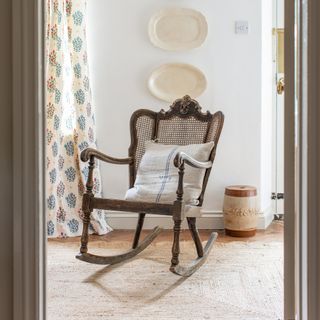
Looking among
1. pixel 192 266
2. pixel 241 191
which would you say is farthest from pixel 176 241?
pixel 241 191

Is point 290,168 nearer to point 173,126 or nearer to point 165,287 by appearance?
point 165,287

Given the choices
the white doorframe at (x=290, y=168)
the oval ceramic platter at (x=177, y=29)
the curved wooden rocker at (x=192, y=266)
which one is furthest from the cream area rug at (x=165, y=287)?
the oval ceramic platter at (x=177, y=29)

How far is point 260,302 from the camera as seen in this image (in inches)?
72.7

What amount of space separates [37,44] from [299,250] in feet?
2.99

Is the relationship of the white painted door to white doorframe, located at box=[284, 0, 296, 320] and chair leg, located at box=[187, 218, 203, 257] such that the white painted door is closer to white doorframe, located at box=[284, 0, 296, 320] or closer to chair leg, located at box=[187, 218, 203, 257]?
chair leg, located at box=[187, 218, 203, 257]

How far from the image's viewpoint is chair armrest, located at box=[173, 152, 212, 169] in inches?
85.5

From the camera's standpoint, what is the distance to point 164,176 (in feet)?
8.19

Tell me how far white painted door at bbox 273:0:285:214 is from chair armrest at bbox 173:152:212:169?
141 centimetres

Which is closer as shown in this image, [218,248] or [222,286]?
[222,286]

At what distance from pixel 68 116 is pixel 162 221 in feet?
3.75

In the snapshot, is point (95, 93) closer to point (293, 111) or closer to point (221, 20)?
point (221, 20)

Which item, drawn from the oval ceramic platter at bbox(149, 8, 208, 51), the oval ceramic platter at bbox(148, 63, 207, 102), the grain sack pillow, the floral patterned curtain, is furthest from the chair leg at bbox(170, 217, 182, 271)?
the oval ceramic platter at bbox(149, 8, 208, 51)

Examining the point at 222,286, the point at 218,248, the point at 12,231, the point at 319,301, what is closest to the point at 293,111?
the point at 319,301

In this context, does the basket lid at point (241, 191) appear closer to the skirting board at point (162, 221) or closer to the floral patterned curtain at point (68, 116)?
the skirting board at point (162, 221)
